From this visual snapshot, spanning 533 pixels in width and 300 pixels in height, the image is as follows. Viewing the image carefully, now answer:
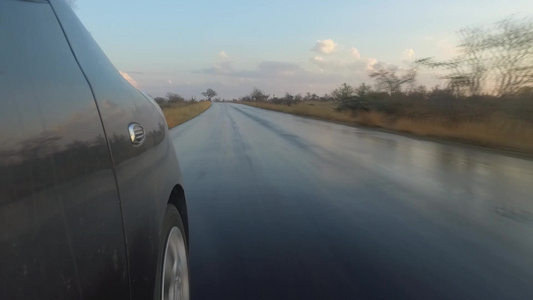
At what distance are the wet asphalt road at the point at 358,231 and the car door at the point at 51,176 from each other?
2.01m

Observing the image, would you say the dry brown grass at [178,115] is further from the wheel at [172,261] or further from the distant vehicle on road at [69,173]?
the distant vehicle on road at [69,173]

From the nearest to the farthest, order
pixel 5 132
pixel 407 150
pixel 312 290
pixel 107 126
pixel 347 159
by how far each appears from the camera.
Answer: pixel 5 132 → pixel 107 126 → pixel 312 290 → pixel 347 159 → pixel 407 150

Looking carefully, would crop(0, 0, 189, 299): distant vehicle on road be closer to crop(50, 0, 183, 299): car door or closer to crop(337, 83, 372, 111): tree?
crop(50, 0, 183, 299): car door

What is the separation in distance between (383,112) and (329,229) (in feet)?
91.2

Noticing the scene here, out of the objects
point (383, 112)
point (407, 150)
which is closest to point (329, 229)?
point (407, 150)

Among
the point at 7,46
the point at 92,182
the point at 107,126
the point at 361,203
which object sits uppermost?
the point at 7,46

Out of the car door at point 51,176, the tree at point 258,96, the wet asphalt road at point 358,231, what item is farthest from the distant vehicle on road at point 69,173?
the tree at point 258,96

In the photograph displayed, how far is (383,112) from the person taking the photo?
1257 inches

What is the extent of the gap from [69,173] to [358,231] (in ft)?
13.7

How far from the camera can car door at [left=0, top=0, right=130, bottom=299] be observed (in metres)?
1.39

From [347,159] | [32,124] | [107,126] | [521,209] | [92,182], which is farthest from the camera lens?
[347,159]

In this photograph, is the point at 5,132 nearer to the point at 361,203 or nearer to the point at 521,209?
the point at 361,203

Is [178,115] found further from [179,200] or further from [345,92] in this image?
[179,200]

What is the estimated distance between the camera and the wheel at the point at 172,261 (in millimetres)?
2723
